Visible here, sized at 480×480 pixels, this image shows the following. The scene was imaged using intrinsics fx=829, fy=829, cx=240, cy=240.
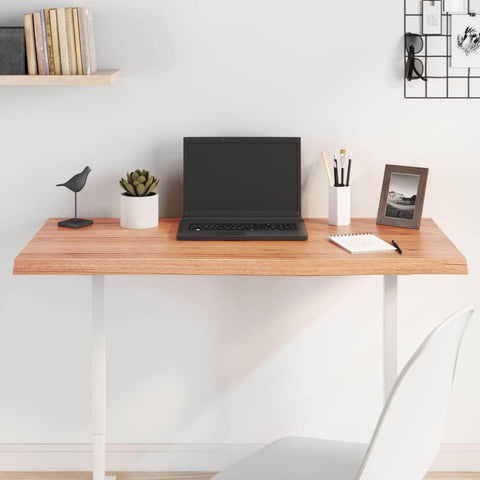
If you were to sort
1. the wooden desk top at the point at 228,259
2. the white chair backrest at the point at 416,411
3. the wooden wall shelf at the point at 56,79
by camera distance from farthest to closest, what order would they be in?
1. the wooden wall shelf at the point at 56,79
2. the wooden desk top at the point at 228,259
3. the white chair backrest at the point at 416,411

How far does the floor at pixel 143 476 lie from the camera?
9.20 ft

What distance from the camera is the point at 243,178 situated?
2.57 metres

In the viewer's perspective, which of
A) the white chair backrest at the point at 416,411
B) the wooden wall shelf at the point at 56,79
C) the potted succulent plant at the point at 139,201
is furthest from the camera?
the potted succulent plant at the point at 139,201

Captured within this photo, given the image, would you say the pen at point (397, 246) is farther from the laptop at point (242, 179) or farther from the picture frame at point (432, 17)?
the picture frame at point (432, 17)

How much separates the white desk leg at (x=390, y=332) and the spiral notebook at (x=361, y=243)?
192mm

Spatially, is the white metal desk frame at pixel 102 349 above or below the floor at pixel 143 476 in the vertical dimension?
above

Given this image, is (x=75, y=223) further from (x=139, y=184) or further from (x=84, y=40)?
(x=84, y=40)

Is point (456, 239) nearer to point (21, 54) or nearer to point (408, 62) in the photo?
point (408, 62)

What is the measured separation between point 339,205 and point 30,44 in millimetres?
1035

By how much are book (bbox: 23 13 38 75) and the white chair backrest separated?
1.50 m

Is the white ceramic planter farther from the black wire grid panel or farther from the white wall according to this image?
the black wire grid panel

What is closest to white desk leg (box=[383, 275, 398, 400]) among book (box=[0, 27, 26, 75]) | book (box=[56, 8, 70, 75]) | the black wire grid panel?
the black wire grid panel

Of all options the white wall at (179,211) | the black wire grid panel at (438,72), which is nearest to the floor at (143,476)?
the white wall at (179,211)

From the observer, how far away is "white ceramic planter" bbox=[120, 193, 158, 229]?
248cm
